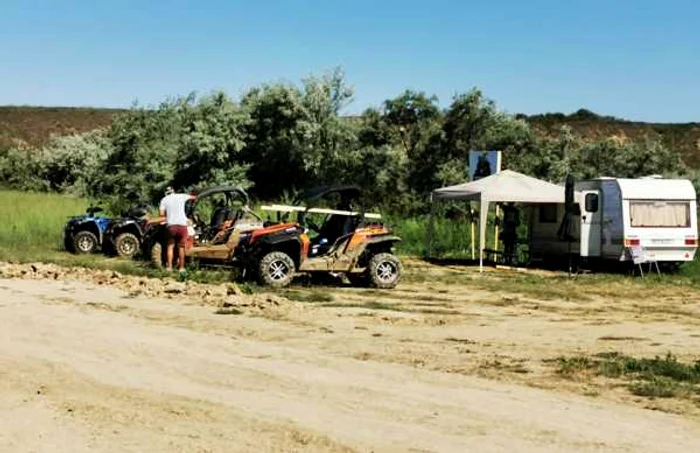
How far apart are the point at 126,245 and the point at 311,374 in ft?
47.6

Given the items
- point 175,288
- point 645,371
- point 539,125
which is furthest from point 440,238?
point 539,125

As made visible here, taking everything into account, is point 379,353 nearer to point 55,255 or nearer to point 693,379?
point 693,379

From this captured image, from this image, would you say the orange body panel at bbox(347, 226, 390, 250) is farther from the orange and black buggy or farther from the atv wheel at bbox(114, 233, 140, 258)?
the atv wheel at bbox(114, 233, 140, 258)

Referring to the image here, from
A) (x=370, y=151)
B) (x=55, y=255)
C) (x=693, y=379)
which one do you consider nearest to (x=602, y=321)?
(x=693, y=379)

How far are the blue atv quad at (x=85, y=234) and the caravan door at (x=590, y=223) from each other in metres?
11.7

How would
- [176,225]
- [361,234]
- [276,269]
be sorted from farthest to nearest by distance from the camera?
[176,225], [361,234], [276,269]

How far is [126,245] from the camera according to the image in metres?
21.8

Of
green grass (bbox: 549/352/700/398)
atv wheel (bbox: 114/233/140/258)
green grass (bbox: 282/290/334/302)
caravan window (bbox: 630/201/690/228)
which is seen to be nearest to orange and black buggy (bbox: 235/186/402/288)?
green grass (bbox: 282/290/334/302)

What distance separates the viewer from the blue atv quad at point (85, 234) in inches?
890

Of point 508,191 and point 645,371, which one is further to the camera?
point 508,191

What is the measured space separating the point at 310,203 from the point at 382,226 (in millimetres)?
1550

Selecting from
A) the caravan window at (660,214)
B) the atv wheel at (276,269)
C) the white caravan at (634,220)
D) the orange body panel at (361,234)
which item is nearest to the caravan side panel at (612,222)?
the white caravan at (634,220)

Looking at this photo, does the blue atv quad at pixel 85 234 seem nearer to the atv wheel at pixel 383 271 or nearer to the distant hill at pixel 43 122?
the atv wheel at pixel 383 271

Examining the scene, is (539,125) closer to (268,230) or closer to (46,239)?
(46,239)
